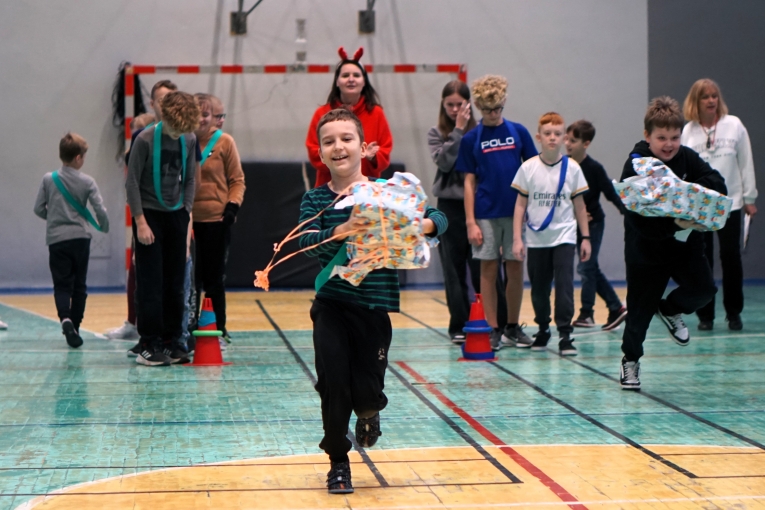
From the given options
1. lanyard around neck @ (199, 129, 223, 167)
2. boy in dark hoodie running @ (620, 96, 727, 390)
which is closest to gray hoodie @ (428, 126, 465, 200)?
lanyard around neck @ (199, 129, 223, 167)

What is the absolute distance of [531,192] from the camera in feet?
21.2

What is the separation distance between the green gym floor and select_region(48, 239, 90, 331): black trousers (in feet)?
0.94

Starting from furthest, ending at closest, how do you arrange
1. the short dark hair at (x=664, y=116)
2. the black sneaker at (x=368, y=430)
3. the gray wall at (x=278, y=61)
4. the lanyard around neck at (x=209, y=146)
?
the gray wall at (x=278, y=61)
the lanyard around neck at (x=209, y=146)
the short dark hair at (x=664, y=116)
the black sneaker at (x=368, y=430)

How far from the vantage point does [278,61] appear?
39.9 feet

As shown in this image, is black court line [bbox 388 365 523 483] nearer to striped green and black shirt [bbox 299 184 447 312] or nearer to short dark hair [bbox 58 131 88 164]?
striped green and black shirt [bbox 299 184 447 312]

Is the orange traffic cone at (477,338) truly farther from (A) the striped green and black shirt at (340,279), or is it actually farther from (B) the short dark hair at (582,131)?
(A) the striped green and black shirt at (340,279)

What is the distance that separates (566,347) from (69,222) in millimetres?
3706

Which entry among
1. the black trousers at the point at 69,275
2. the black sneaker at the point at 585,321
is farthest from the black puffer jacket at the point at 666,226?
the black trousers at the point at 69,275

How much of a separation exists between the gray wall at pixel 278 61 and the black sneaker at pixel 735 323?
16.8ft

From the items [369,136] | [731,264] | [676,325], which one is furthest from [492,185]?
[731,264]

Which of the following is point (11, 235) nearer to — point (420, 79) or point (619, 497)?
point (420, 79)

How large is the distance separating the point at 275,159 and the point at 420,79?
2.11 metres

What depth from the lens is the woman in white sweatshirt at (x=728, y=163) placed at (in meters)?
7.67

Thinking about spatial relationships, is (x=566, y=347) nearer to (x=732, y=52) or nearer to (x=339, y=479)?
A: (x=339, y=479)
